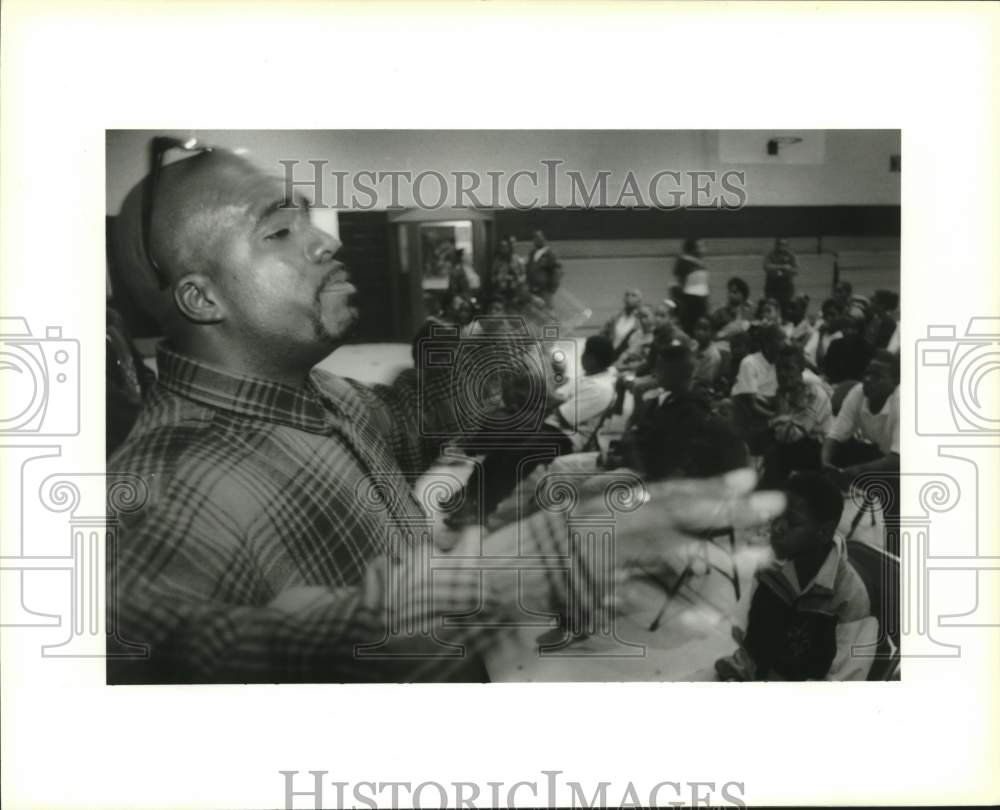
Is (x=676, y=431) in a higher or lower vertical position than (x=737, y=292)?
lower

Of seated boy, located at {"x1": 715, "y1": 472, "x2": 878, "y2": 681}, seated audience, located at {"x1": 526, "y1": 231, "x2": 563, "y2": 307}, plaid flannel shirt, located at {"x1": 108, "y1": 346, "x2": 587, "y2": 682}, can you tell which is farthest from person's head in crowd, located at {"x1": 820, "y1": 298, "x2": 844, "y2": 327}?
plaid flannel shirt, located at {"x1": 108, "y1": 346, "x2": 587, "y2": 682}

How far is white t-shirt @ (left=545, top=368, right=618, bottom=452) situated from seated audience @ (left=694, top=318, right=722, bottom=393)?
0.24 m

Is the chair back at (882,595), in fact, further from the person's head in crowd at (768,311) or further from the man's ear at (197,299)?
the man's ear at (197,299)

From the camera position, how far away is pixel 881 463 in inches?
138

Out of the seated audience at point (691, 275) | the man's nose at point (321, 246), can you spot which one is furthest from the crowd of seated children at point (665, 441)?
the man's nose at point (321, 246)

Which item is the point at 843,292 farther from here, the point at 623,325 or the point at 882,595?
the point at 882,595

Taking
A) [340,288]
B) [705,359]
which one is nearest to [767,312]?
[705,359]

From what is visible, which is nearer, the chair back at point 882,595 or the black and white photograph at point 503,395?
the black and white photograph at point 503,395

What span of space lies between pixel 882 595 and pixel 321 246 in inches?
71.5

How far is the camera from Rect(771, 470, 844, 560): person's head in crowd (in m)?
3.50

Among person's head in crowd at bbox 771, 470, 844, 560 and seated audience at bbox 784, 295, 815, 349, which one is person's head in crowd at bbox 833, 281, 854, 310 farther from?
person's head in crowd at bbox 771, 470, 844, 560

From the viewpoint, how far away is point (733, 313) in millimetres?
3475

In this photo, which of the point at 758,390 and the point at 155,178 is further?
the point at 758,390

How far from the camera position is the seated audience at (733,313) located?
3.46 meters
